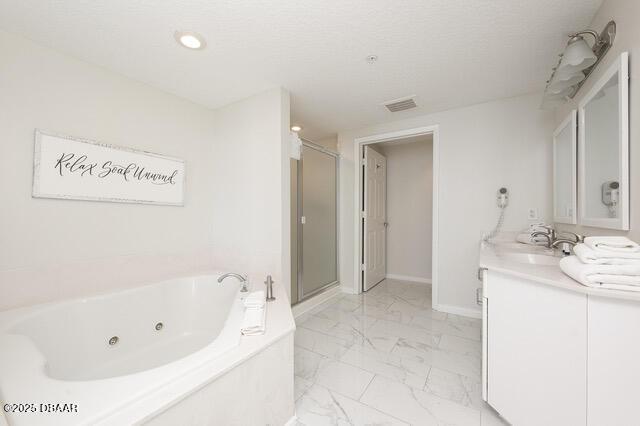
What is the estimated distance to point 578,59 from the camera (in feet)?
4.20

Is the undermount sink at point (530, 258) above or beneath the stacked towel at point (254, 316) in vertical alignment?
above

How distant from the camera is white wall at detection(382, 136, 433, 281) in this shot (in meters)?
3.85

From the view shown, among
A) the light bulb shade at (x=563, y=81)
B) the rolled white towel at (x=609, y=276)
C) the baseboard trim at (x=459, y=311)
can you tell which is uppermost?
the light bulb shade at (x=563, y=81)

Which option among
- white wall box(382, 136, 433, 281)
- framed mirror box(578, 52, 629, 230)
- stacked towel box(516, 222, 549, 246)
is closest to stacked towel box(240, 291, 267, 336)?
framed mirror box(578, 52, 629, 230)

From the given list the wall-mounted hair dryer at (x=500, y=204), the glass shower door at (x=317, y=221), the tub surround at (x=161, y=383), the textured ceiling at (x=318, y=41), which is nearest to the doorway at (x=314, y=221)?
the glass shower door at (x=317, y=221)

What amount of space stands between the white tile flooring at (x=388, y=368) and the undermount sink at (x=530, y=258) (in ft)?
2.70

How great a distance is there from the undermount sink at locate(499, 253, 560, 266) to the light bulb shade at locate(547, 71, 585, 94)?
1121mm

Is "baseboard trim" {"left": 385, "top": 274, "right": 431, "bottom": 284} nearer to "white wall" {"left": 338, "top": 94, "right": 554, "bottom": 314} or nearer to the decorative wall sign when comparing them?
"white wall" {"left": 338, "top": 94, "right": 554, "bottom": 314}

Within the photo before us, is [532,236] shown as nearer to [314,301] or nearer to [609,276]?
[609,276]

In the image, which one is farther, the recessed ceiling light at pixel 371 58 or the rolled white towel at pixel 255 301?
the recessed ceiling light at pixel 371 58

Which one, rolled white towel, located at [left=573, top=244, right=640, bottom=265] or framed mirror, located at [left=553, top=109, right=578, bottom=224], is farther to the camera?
framed mirror, located at [left=553, top=109, right=578, bottom=224]

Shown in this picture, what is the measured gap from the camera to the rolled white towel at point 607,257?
856mm

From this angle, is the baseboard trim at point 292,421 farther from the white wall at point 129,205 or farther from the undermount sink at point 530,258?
the undermount sink at point 530,258

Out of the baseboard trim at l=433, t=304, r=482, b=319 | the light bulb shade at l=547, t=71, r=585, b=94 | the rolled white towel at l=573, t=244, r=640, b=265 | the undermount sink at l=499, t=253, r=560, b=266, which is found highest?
the light bulb shade at l=547, t=71, r=585, b=94
